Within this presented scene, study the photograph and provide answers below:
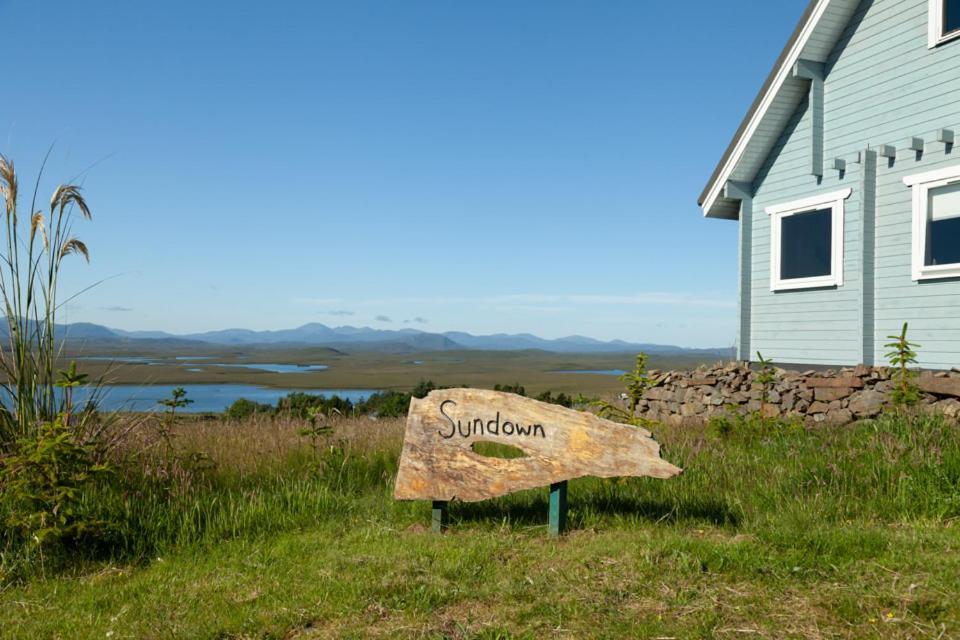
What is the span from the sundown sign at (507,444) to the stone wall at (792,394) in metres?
4.76

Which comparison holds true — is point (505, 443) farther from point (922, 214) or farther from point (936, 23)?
point (936, 23)

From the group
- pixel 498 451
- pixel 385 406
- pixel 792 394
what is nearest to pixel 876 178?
pixel 792 394

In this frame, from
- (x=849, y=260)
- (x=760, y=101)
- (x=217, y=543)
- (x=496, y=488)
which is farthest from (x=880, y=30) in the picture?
(x=217, y=543)

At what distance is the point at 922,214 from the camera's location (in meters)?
11.6

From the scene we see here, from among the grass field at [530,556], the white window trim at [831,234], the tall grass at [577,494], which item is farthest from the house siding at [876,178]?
the grass field at [530,556]

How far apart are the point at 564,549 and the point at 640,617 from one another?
4.37 ft

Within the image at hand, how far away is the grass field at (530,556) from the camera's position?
14.3 feet

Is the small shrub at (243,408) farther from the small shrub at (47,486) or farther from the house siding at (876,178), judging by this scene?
the house siding at (876,178)

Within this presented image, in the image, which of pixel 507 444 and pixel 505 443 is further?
pixel 505 443

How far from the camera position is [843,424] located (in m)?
11.3

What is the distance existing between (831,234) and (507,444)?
9955 millimetres

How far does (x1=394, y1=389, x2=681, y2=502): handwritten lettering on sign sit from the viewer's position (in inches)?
236

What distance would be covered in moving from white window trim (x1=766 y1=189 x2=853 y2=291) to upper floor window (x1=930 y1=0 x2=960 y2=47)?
270 centimetres

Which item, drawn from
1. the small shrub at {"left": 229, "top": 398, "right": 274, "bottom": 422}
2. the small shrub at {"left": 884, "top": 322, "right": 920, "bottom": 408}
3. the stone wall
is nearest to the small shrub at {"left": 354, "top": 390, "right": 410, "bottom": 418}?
the small shrub at {"left": 229, "top": 398, "right": 274, "bottom": 422}
